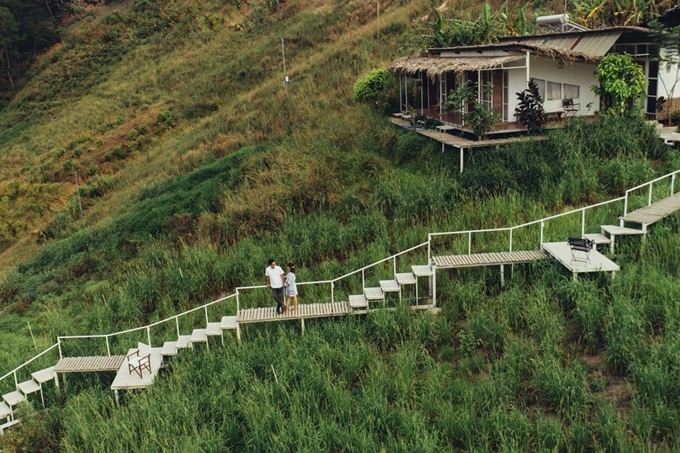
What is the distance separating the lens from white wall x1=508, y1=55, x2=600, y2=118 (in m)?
18.6

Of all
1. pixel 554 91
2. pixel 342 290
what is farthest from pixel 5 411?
pixel 554 91

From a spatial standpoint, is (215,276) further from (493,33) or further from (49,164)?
(49,164)

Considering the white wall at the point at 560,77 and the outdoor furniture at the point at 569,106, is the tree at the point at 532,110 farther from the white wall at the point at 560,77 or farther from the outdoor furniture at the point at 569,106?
the outdoor furniture at the point at 569,106

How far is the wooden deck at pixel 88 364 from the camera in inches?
480

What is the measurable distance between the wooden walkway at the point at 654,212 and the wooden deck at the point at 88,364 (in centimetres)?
1090

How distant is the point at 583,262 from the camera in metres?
11.2

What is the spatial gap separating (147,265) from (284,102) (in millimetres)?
14166

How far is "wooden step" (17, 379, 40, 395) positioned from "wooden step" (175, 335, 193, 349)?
9.58ft

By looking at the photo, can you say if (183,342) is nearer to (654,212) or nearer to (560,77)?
(654,212)

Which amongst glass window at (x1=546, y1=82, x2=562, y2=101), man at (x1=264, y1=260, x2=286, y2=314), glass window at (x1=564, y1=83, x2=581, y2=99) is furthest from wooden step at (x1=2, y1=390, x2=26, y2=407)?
glass window at (x1=564, y1=83, x2=581, y2=99)

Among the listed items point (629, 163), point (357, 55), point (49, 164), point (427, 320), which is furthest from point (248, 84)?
point (427, 320)

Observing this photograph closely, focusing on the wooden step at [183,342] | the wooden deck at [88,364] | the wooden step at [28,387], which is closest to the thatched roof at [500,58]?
the wooden step at [183,342]

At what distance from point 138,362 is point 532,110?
41.7 feet

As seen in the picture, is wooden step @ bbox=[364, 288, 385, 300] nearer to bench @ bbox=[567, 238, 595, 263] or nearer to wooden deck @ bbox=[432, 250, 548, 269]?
wooden deck @ bbox=[432, 250, 548, 269]
